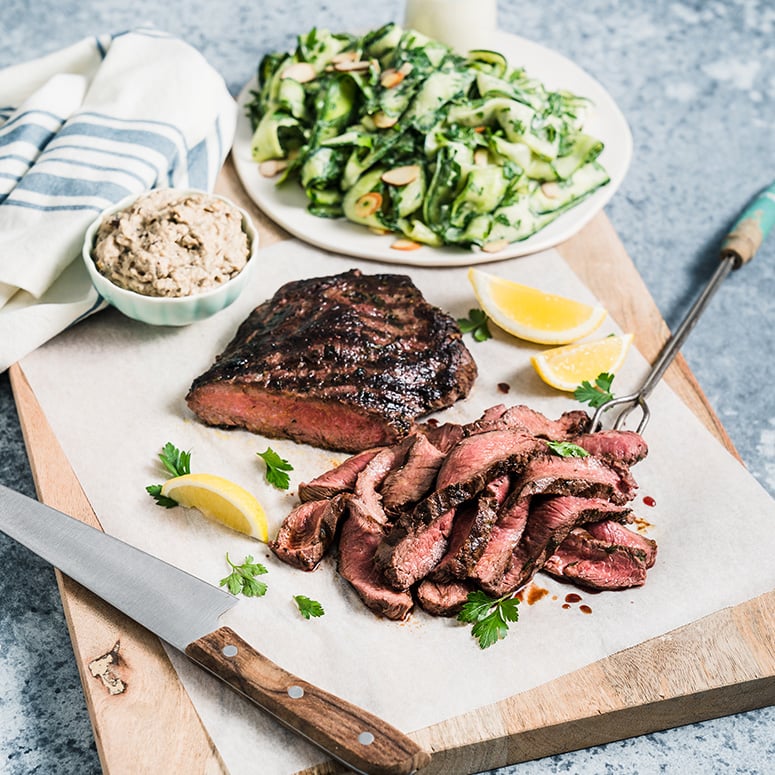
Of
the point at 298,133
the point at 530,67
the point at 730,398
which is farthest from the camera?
the point at 530,67

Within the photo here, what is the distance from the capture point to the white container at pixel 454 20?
17.6 ft

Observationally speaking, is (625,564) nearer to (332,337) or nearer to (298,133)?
(332,337)

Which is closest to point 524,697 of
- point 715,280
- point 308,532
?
point 308,532

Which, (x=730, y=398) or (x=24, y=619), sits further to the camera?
(x=730, y=398)

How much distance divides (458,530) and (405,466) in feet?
1.17

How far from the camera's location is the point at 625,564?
137 inches

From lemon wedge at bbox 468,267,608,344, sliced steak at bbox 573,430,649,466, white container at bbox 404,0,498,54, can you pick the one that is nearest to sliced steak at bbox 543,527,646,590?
sliced steak at bbox 573,430,649,466

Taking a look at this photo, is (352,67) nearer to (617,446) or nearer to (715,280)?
(715,280)

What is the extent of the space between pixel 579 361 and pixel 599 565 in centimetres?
106

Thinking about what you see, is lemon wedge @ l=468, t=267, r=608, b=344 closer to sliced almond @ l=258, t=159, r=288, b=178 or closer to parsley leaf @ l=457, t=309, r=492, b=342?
parsley leaf @ l=457, t=309, r=492, b=342

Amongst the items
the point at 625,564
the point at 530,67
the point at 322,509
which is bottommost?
the point at 322,509

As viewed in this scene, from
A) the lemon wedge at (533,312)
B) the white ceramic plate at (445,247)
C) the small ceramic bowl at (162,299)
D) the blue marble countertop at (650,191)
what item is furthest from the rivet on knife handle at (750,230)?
the small ceramic bowl at (162,299)

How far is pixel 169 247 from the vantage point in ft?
13.5

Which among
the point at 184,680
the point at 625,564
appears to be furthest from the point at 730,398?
the point at 184,680
